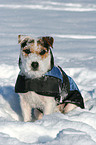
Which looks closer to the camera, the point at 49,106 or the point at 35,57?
the point at 35,57

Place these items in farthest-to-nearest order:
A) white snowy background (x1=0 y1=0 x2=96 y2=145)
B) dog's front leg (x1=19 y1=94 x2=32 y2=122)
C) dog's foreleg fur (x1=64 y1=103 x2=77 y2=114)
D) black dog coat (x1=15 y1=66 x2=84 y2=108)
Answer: dog's foreleg fur (x1=64 y1=103 x2=77 y2=114)
dog's front leg (x1=19 y1=94 x2=32 y2=122)
black dog coat (x1=15 y1=66 x2=84 y2=108)
white snowy background (x1=0 y1=0 x2=96 y2=145)

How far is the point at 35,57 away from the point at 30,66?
0.14 meters

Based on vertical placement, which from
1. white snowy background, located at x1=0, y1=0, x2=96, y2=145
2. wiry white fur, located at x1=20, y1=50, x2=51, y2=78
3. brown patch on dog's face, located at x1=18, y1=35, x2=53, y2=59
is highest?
brown patch on dog's face, located at x1=18, y1=35, x2=53, y2=59

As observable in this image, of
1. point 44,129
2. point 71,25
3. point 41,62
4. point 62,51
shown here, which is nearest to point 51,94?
point 41,62

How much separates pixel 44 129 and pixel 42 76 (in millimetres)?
853

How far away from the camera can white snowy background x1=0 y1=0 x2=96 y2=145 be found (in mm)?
2916

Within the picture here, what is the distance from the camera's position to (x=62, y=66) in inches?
259

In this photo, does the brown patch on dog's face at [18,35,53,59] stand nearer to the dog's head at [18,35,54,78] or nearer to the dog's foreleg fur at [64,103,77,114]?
the dog's head at [18,35,54,78]

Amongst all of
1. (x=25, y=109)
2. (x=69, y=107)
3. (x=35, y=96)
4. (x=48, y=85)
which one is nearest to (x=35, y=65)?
(x=48, y=85)

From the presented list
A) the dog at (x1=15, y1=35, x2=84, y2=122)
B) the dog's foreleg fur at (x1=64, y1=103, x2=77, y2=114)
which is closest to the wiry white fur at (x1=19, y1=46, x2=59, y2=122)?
the dog at (x1=15, y1=35, x2=84, y2=122)

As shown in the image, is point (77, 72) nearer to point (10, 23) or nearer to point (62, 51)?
point (62, 51)

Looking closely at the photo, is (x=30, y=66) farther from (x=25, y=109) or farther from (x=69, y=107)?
(x=69, y=107)

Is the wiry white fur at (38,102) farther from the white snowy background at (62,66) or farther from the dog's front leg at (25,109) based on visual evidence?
the white snowy background at (62,66)

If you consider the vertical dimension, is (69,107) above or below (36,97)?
below
